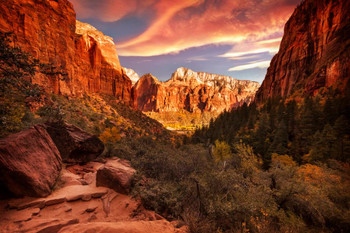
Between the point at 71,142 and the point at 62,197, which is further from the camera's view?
the point at 71,142

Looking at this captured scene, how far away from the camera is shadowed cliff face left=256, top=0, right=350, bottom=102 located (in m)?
36.8

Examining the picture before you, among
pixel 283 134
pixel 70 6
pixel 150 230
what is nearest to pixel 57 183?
pixel 150 230

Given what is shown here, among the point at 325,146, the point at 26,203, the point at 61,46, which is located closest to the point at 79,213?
the point at 26,203

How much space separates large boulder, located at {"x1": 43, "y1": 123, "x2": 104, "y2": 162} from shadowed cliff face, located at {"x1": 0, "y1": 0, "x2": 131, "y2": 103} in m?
7.77

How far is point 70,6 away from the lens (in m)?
41.5

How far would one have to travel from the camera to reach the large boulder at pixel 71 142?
1140cm

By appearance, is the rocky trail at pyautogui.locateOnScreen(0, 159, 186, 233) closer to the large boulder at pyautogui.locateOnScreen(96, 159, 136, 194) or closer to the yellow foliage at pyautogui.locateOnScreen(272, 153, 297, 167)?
the large boulder at pyautogui.locateOnScreen(96, 159, 136, 194)

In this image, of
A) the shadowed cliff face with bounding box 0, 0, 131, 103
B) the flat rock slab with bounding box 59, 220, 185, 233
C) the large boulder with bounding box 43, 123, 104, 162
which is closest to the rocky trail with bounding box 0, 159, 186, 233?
the flat rock slab with bounding box 59, 220, 185, 233

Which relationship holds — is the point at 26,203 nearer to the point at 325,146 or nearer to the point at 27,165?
the point at 27,165

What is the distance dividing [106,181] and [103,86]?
5789 centimetres

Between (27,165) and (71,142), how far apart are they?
18.3 feet

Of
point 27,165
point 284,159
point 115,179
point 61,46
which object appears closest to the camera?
point 27,165

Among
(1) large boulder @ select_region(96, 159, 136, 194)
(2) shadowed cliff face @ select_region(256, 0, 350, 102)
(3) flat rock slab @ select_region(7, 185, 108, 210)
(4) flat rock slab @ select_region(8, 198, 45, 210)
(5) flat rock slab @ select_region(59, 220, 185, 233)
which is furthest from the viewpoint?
(2) shadowed cliff face @ select_region(256, 0, 350, 102)

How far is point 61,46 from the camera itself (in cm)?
→ 3541
